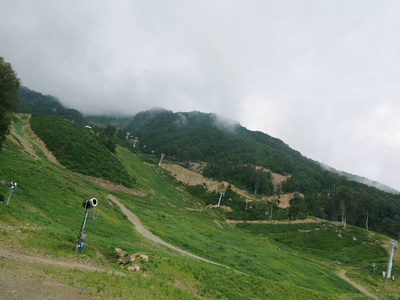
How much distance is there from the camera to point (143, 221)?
4075 cm

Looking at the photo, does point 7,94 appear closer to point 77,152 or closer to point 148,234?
point 148,234

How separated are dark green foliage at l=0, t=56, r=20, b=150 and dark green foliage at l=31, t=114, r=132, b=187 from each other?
36763 mm

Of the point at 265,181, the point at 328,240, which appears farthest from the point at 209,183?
the point at 328,240

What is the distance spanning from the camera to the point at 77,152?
6669 cm

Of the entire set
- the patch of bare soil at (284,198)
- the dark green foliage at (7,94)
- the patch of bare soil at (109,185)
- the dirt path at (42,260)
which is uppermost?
the dark green foliage at (7,94)

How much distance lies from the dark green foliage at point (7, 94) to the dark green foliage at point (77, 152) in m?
36.8

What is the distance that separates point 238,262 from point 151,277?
2030cm

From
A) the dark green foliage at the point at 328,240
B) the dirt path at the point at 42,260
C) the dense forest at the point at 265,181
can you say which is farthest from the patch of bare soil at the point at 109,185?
the dirt path at the point at 42,260

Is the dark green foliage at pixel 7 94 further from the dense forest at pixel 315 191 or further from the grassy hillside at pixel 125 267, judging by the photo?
the dense forest at pixel 315 191

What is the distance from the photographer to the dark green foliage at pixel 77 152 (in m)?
62.1

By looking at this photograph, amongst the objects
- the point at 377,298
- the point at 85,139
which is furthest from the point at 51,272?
the point at 85,139

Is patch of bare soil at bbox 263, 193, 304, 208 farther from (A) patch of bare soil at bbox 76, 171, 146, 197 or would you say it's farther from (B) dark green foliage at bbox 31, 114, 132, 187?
(B) dark green foliage at bbox 31, 114, 132, 187

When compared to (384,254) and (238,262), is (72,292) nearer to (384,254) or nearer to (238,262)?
(238,262)

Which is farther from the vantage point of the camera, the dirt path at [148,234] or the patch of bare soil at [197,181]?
the patch of bare soil at [197,181]
